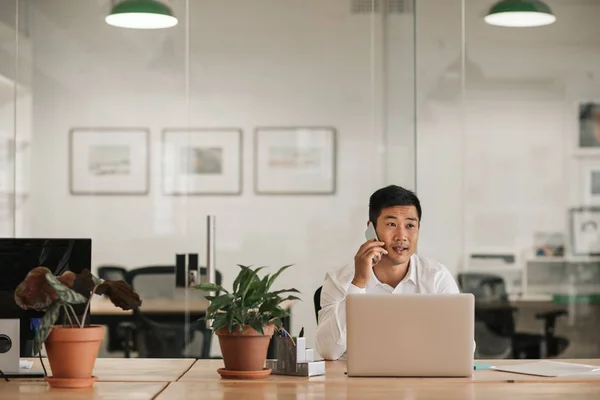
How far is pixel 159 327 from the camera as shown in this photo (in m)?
5.63

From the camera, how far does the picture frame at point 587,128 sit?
5684 mm

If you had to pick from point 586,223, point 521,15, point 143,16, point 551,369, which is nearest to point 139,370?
point 551,369

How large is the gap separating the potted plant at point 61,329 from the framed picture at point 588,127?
11.3 ft

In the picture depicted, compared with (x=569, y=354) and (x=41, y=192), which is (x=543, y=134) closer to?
(x=569, y=354)

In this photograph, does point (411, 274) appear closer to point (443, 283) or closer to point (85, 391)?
point (443, 283)

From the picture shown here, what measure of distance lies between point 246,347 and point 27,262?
2.56 ft

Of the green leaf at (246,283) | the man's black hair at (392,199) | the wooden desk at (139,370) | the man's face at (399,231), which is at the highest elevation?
the man's black hair at (392,199)

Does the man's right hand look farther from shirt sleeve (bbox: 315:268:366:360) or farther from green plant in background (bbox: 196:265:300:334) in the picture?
green plant in background (bbox: 196:265:300:334)

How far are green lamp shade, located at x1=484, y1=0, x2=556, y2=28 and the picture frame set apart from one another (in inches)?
20.5

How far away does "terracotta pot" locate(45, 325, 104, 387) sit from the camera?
2.97m

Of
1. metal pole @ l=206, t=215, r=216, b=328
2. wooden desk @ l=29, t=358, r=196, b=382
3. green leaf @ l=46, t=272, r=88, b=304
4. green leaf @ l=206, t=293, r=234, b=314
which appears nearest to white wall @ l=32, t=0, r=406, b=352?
metal pole @ l=206, t=215, r=216, b=328

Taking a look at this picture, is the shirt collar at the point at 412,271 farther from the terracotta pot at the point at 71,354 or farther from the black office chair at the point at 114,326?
the black office chair at the point at 114,326

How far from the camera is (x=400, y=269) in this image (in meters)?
3.97

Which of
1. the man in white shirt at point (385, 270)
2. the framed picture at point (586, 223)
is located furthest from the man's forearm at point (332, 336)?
the framed picture at point (586, 223)
